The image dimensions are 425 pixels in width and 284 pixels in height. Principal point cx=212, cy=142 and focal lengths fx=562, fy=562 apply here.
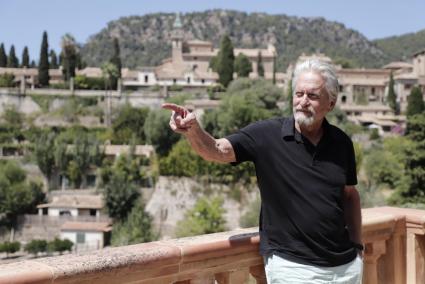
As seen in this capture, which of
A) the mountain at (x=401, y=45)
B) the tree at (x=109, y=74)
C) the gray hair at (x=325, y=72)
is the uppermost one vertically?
the mountain at (x=401, y=45)

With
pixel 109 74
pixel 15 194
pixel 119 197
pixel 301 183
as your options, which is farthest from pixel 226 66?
pixel 301 183

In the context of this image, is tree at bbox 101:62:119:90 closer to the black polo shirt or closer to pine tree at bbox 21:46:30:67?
pine tree at bbox 21:46:30:67

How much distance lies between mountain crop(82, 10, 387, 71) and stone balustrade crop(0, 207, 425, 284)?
5642 inches

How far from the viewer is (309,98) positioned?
2.72m

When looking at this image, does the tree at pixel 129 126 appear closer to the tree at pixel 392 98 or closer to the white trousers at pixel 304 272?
the tree at pixel 392 98

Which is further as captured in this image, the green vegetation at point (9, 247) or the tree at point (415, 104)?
the tree at point (415, 104)

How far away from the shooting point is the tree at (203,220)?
31766 millimetres

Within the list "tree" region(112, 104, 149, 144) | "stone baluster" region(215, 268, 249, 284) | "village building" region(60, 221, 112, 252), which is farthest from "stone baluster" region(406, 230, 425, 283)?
"tree" region(112, 104, 149, 144)

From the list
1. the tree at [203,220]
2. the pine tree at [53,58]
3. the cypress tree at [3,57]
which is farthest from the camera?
the pine tree at [53,58]

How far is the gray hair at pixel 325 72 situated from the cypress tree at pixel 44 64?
2159 inches

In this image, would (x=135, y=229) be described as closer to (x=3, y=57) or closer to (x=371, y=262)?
(x=371, y=262)

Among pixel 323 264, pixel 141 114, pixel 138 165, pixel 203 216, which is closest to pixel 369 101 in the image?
pixel 141 114

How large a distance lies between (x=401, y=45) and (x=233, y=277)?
166832mm

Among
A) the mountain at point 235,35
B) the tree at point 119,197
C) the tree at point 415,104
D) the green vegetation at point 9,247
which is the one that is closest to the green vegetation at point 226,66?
the tree at point 415,104
